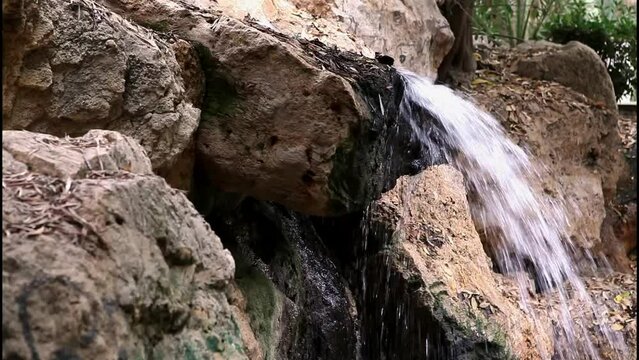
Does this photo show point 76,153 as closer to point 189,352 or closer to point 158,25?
point 189,352

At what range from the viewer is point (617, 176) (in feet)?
24.5

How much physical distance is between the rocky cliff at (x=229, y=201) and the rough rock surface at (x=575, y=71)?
102 inches

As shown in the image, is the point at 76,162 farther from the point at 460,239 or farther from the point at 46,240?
the point at 460,239

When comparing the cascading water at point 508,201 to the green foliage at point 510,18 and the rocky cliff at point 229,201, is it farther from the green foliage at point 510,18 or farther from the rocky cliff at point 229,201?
the green foliage at point 510,18

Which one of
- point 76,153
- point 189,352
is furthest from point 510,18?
point 189,352

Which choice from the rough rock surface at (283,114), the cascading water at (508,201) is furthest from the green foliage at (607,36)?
the rough rock surface at (283,114)

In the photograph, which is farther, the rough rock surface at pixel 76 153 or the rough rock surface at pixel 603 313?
the rough rock surface at pixel 603 313

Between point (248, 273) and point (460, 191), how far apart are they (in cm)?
187

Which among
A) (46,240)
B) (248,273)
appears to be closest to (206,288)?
(46,240)

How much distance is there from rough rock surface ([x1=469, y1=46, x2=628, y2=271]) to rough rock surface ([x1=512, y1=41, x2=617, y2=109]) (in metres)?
0.18

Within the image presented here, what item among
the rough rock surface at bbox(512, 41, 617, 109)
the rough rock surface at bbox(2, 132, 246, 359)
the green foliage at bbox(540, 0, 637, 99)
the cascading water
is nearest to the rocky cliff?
the rough rock surface at bbox(2, 132, 246, 359)

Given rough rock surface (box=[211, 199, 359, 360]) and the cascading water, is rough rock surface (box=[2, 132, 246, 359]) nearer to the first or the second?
rough rock surface (box=[211, 199, 359, 360])

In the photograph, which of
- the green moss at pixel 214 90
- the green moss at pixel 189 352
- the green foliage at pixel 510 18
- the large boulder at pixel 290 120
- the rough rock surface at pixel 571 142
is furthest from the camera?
the green foliage at pixel 510 18

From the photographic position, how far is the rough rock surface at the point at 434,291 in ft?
11.9
